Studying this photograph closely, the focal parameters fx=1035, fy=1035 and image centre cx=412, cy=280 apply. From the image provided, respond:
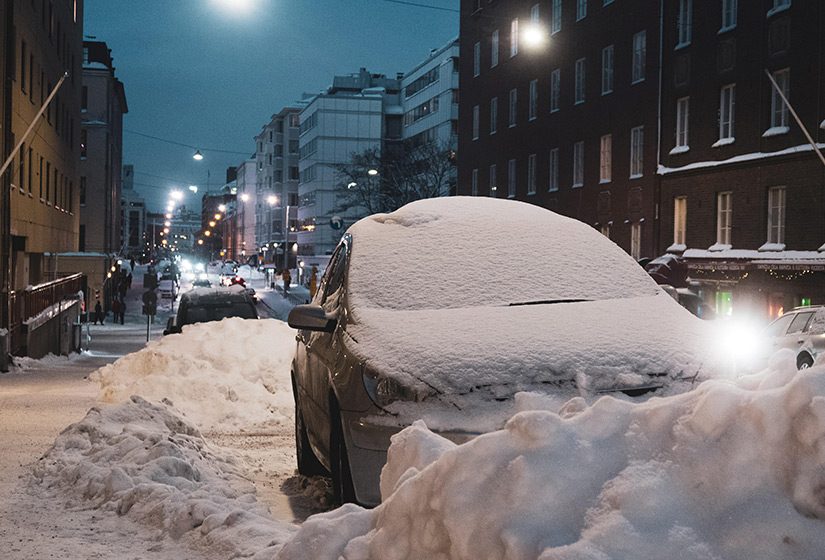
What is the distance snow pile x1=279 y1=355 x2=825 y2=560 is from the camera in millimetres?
2703

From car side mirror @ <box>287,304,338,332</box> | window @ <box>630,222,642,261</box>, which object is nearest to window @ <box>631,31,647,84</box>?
window @ <box>630,222,642,261</box>

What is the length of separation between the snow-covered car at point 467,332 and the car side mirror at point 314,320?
0.01m

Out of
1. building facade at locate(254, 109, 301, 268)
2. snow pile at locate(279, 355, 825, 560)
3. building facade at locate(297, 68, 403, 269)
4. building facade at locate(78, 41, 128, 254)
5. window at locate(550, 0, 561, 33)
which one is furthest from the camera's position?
building facade at locate(254, 109, 301, 268)

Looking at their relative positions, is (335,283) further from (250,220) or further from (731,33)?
(250,220)

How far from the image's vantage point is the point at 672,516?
9.14 feet

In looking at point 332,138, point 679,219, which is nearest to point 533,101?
point 679,219

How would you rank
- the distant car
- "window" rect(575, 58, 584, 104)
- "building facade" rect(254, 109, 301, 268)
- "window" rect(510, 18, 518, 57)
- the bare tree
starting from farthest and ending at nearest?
"building facade" rect(254, 109, 301, 268) < the bare tree < "window" rect(510, 18, 518, 57) < "window" rect(575, 58, 584, 104) < the distant car

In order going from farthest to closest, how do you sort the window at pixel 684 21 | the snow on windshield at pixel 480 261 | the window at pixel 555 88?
the window at pixel 555 88 → the window at pixel 684 21 → the snow on windshield at pixel 480 261

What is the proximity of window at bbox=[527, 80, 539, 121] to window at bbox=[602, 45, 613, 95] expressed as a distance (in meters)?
6.93

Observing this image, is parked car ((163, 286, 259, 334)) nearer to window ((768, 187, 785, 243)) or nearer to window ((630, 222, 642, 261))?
window ((768, 187, 785, 243))

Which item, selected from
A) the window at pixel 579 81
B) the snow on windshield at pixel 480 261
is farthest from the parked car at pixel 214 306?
the window at pixel 579 81

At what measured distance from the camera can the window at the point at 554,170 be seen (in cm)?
4800

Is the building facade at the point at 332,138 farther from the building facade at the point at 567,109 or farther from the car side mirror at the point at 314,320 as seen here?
the car side mirror at the point at 314,320

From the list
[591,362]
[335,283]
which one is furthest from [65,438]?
[591,362]
